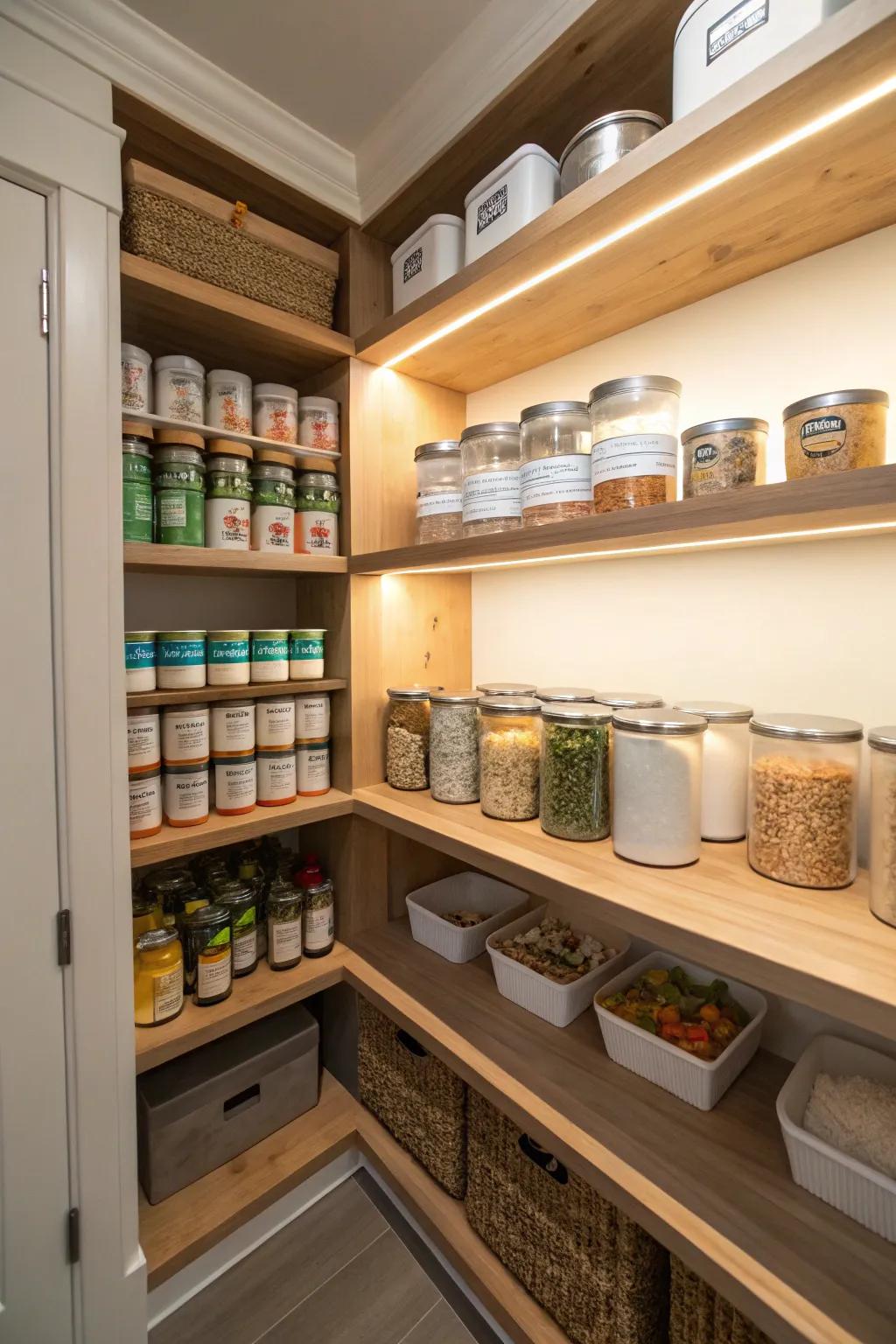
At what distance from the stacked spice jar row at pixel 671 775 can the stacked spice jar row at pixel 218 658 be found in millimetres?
301

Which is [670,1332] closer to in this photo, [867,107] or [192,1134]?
[192,1134]

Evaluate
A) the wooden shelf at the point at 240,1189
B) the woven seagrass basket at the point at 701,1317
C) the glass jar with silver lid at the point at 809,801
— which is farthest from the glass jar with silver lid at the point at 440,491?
the wooden shelf at the point at 240,1189

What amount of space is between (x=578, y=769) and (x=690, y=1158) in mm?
523

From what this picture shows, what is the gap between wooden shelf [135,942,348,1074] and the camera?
1.05 metres

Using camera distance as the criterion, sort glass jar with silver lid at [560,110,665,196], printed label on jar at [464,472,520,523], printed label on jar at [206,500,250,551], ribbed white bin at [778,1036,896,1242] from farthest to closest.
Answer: printed label on jar at [206,500,250,551] < printed label on jar at [464,472,520,523] < glass jar with silver lid at [560,110,665,196] < ribbed white bin at [778,1036,896,1242]

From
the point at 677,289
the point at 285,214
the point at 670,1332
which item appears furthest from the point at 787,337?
the point at 670,1332

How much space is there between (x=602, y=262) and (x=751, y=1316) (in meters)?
1.34

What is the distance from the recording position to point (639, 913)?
2.41 feet

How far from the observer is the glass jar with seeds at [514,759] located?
3.52 ft

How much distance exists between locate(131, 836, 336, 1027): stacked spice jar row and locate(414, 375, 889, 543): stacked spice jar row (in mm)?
808

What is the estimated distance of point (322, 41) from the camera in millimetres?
990

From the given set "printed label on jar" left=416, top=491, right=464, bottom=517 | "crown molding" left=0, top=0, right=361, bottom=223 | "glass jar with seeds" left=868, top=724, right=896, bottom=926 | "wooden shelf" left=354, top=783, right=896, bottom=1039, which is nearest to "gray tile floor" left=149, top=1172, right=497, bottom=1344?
"wooden shelf" left=354, top=783, right=896, bottom=1039

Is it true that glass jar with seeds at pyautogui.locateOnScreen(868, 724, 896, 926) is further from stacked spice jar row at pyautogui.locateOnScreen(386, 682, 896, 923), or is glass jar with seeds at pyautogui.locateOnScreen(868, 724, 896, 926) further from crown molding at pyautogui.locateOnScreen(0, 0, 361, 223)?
crown molding at pyautogui.locateOnScreen(0, 0, 361, 223)

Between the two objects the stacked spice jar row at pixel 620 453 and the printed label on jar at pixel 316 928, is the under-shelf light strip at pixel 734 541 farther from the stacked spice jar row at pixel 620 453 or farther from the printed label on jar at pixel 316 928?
the printed label on jar at pixel 316 928
